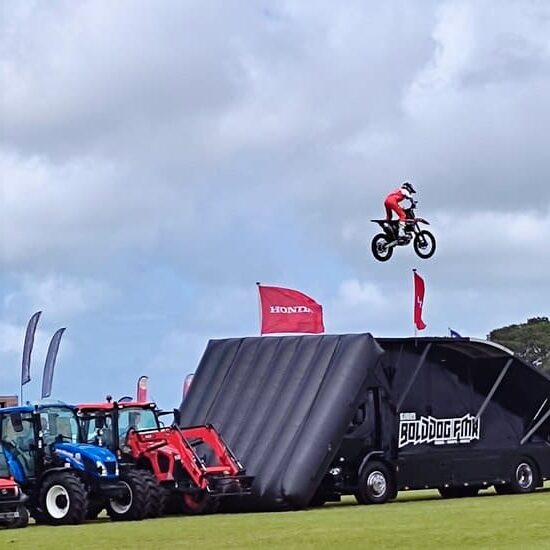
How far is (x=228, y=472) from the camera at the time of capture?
29.8 meters

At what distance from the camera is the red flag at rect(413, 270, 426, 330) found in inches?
1385

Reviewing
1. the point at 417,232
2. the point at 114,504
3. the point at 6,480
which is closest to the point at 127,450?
the point at 114,504

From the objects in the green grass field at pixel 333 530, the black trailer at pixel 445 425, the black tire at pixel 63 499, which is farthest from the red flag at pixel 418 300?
the black tire at pixel 63 499

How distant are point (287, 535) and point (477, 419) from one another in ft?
38.1

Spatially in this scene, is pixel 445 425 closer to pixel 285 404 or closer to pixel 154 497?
pixel 285 404

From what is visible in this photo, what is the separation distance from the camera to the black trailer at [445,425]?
31375mm

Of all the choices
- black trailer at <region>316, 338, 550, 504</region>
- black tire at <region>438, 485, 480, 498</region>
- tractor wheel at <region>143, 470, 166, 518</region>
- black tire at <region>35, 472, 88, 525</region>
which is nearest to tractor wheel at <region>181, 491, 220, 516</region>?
tractor wheel at <region>143, 470, 166, 518</region>

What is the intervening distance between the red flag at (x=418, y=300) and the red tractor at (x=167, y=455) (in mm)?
6835

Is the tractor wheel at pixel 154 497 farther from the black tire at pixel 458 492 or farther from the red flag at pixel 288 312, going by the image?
the black tire at pixel 458 492

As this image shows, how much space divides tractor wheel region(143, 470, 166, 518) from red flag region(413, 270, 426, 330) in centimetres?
870

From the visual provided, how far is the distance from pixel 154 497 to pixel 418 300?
1003cm

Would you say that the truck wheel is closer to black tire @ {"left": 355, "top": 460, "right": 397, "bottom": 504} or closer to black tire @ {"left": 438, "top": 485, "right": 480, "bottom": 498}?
black tire @ {"left": 438, "top": 485, "right": 480, "bottom": 498}

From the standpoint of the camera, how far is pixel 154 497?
28.3 metres

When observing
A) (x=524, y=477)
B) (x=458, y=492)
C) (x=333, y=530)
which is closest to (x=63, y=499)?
(x=333, y=530)
